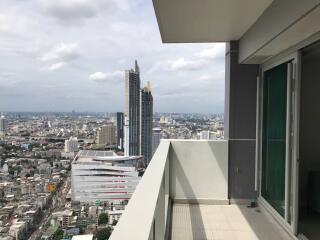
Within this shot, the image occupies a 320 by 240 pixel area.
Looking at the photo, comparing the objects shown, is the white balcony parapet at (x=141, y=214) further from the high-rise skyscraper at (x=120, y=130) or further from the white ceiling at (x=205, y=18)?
Result: the high-rise skyscraper at (x=120, y=130)

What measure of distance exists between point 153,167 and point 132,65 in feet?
29.6

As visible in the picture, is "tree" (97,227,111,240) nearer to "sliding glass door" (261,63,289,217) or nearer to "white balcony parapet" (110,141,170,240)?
"white balcony parapet" (110,141,170,240)

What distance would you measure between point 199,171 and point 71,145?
5.48 metres

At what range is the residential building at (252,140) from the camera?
3139 mm

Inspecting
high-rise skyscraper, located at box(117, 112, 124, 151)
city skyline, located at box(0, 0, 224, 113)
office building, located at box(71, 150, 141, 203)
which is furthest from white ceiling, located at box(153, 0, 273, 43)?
high-rise skyscraper, located at box(117, 112, 124, 151)

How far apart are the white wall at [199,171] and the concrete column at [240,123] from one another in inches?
5.2

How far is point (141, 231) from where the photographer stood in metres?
1.12

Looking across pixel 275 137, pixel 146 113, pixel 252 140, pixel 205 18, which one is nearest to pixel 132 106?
pixel 146 113

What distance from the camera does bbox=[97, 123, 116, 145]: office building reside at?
33.6 feet

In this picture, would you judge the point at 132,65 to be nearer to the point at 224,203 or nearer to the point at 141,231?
the point at 224,203

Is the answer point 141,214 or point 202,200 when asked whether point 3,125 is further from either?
point 141,214

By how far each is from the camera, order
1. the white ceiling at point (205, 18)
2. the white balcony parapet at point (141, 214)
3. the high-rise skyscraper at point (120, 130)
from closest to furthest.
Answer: the white balcony parapet at point (141, 214), the white ceiling at point (205, 18), the high-rise skyscraper at point (120, 130)

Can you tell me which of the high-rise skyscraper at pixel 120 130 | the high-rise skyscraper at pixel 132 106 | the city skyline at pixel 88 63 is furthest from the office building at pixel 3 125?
the high-rise skyscraper at pixel 132 106

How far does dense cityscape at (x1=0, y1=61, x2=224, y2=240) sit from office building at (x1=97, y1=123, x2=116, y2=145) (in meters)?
0.03
